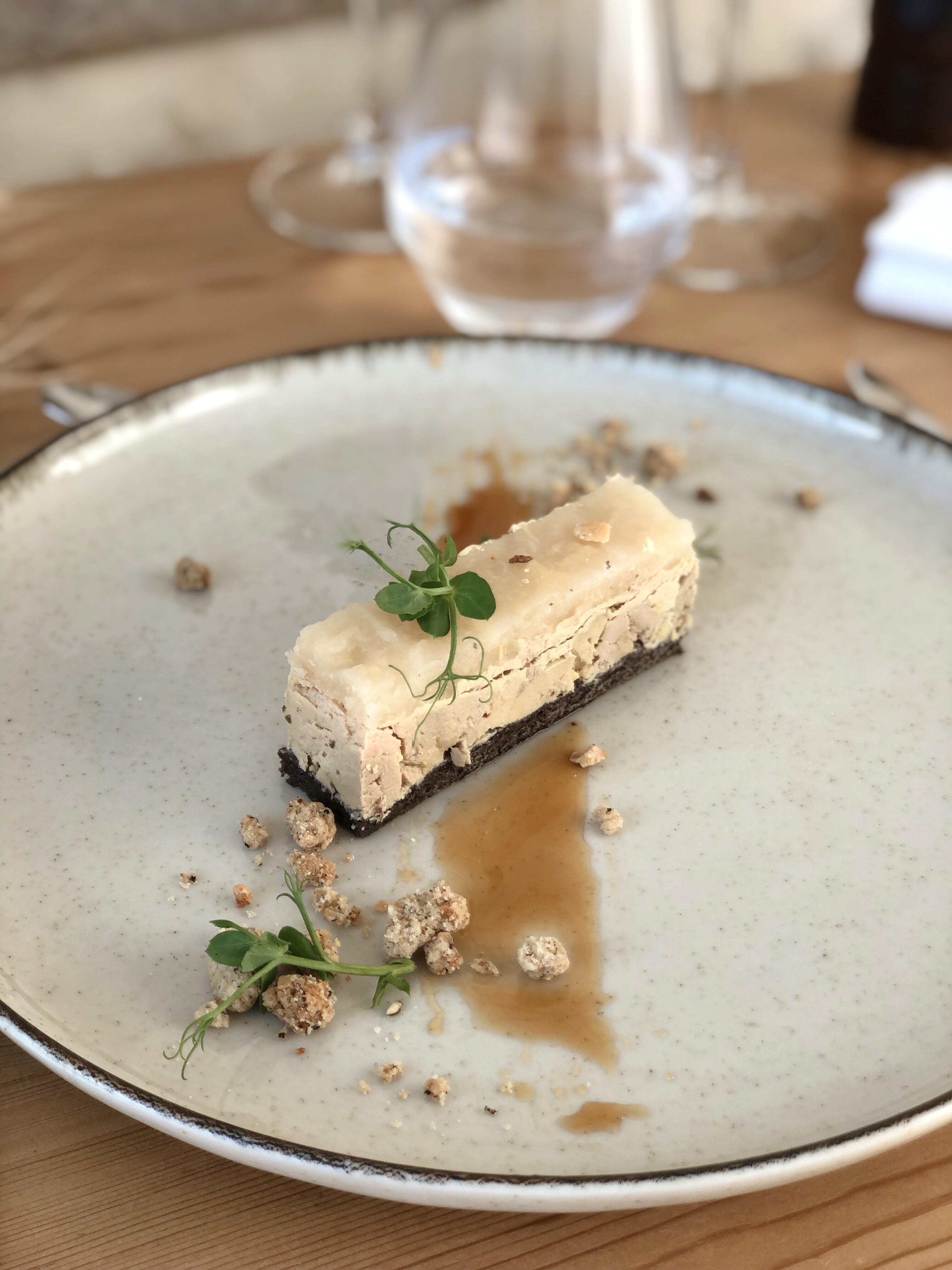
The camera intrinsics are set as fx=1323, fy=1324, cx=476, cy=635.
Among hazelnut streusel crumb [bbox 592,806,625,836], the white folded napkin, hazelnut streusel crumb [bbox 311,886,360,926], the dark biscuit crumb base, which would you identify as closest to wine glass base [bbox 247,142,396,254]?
the white folded napkin

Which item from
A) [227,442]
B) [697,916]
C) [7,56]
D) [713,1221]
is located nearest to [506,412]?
[227,442]

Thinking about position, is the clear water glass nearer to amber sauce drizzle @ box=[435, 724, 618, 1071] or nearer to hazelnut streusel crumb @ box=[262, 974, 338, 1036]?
amber sauce drizzle @ box=[435, 724, 618, 1071]

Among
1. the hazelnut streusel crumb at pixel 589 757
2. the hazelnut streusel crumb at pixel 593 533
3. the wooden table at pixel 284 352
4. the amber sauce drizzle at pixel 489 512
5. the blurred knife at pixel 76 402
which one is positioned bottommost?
the wooden table at pixel 284 352

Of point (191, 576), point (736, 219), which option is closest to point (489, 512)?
point (191, 576)

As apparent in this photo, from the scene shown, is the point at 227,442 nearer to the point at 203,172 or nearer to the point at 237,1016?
the point at 237,1016

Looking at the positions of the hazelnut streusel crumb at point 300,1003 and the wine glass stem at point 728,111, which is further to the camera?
the wine glass stem at point 728,111

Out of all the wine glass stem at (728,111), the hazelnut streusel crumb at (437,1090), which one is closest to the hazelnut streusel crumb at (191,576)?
the hazelnut streusel crumb at (437,1090)

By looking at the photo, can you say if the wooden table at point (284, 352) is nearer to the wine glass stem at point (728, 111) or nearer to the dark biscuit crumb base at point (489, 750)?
the wine glass stem at point (728, 111)
